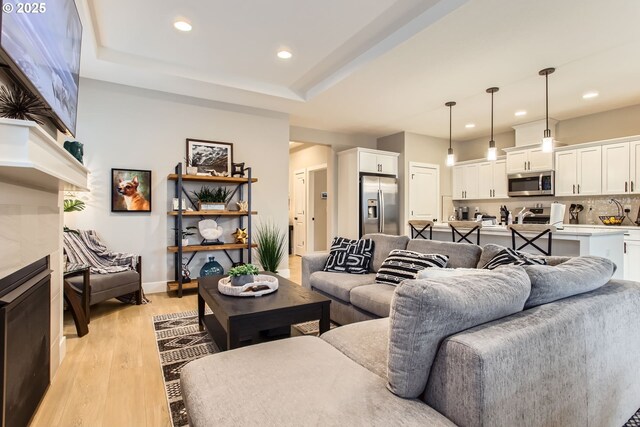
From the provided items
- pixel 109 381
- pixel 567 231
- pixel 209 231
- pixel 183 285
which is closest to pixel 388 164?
pixel 567 231

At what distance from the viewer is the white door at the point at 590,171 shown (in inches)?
187

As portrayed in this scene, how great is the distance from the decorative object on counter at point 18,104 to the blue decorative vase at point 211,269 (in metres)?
2.93

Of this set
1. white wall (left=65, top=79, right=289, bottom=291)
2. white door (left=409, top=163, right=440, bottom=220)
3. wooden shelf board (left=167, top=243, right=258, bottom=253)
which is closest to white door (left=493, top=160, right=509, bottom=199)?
white door (left=409, top=163, right=440, bottom=220)

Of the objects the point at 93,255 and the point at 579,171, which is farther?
the point at 579,171

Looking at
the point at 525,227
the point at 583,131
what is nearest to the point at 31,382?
the point at 525,227

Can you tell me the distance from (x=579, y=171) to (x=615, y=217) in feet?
2.66

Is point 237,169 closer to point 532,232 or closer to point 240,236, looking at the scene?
point 240,236

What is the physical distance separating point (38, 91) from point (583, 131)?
21.8 feet

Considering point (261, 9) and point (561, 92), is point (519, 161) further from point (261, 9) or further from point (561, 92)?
point (261, 9)

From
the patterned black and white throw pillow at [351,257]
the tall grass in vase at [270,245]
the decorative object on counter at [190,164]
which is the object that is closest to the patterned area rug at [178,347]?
the patterned black and white throw pillow at [351,257]

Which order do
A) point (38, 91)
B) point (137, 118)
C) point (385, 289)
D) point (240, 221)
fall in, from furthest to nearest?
1. point (240, 221)
2. point (137, 118)
3. point (385, 289)
4. point (38, 91)

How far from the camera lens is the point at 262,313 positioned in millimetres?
1962

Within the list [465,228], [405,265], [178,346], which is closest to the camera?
[178,346]

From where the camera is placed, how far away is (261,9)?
2.74m
